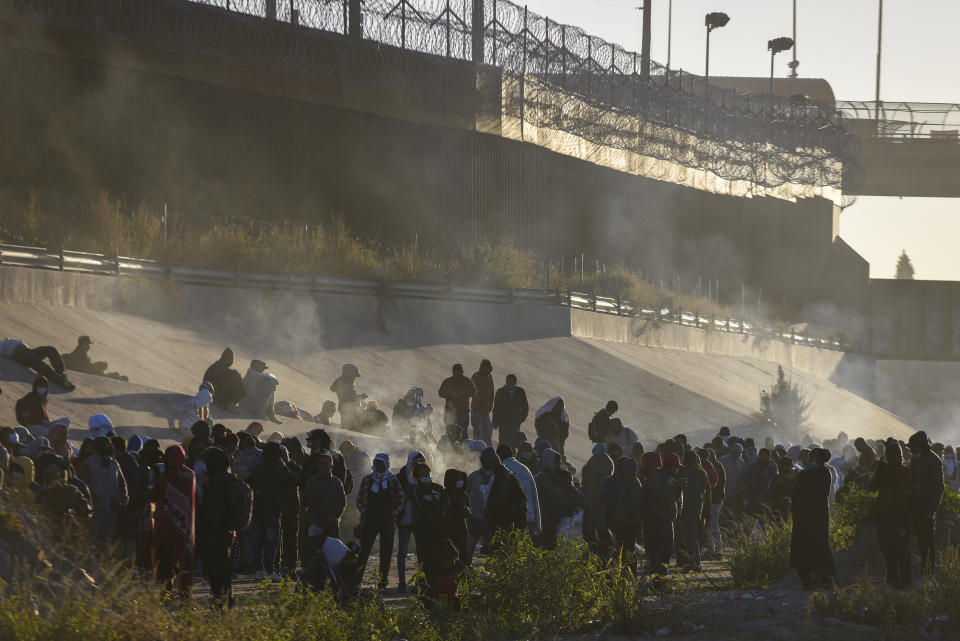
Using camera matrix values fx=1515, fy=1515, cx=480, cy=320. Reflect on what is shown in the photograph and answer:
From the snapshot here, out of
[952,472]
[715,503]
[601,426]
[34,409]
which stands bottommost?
[952,472]

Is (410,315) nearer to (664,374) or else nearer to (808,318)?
(664,374)

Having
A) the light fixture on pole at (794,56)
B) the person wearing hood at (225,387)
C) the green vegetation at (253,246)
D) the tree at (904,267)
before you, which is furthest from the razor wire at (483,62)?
the tree at (904,267)

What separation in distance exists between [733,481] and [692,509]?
3136mm

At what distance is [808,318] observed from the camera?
67.0 m

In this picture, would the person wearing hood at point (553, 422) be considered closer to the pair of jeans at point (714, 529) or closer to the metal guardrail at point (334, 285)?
the pair of jeans at point (714, 529)

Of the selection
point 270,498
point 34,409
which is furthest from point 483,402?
point 270,498

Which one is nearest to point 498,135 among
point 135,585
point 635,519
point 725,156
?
point 725,156

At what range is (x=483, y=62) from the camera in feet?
134

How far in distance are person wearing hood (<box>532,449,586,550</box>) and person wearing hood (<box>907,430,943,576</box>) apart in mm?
3187

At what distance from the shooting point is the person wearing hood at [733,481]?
2011cm

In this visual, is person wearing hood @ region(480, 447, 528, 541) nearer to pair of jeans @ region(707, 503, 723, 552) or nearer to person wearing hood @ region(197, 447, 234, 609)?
person wearing hood @ region(197, 447, 234, 609)

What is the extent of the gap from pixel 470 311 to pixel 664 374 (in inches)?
234

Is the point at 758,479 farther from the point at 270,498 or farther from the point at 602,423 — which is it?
the point at 270,498

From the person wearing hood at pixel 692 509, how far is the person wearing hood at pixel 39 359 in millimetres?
8941
